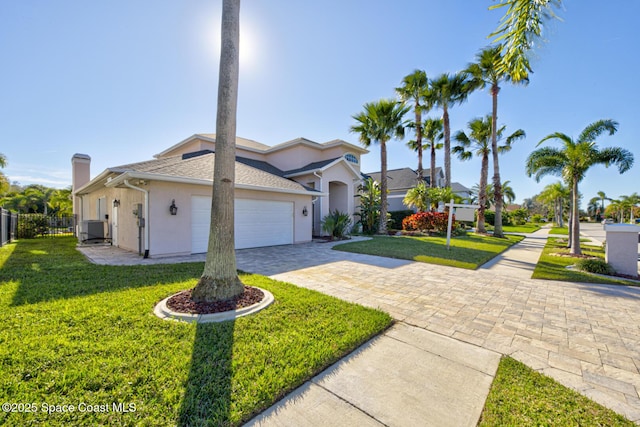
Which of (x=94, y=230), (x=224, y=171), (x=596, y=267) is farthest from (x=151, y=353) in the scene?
(x=94, y=230)

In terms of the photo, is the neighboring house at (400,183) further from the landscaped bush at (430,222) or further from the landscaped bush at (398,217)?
the landscaped bush at (430,222)

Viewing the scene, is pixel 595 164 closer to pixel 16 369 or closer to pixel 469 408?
pixel 469 408

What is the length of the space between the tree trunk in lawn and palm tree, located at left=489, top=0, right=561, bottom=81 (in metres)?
4.26

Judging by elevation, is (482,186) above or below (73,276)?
above

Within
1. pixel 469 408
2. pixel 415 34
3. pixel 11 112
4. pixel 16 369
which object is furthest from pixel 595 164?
pixel 11 112

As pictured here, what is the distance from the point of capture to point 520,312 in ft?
15.1

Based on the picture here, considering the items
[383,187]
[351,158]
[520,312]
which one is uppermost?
[351,158]

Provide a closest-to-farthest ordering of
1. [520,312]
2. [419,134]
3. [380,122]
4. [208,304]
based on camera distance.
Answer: [208,304] < [520,312] < [380,122] < [419,134]

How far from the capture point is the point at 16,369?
2580mm

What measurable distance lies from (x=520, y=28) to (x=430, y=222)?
15.2 meters

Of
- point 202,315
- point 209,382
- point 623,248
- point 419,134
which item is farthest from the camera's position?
point 419,134

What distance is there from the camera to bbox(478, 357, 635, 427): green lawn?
2.16m

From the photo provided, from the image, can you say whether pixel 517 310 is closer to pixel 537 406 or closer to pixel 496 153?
pixel 537 406

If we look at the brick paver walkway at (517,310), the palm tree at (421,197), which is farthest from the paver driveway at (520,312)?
the palm tree at (421,197)
